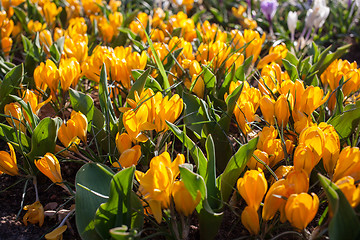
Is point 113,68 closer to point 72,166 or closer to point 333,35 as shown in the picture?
point 72,166

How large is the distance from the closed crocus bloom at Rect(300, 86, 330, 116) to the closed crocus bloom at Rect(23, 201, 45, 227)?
0.87 metres

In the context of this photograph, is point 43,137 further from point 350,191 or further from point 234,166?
point 350,191

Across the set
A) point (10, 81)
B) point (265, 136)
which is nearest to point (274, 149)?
point (265, 136)

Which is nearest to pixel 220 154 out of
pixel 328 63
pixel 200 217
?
pixel 200 217

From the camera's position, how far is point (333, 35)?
3279 millimetres

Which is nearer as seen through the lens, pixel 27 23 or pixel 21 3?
pixel 27 23

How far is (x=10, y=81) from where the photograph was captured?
1619 mm

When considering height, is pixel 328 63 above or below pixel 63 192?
above

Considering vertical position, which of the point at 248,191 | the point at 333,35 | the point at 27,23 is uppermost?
the point at 248,191

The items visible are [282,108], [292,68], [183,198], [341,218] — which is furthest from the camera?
[292,68]

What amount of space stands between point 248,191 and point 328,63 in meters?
1.04

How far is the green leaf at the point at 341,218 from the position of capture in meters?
0.90

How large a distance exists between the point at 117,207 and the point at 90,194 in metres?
0.11

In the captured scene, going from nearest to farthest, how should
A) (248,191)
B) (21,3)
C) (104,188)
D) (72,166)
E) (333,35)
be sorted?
(248,191) → (104,188) → (72,166) → (21,3) → (333,35)
